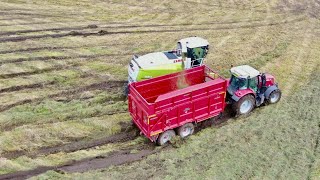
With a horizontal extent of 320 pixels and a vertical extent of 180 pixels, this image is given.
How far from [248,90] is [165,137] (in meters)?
3.92

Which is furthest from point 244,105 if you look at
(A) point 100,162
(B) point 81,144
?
(B) point 81,144

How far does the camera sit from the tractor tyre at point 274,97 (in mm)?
15720

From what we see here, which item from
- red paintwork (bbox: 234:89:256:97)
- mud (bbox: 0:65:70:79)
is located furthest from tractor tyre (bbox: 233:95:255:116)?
mud (bbox: 0:65:70:79)

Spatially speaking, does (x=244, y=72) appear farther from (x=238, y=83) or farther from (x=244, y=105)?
(x=244, y=105)

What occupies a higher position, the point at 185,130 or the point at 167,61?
the point at 167,61

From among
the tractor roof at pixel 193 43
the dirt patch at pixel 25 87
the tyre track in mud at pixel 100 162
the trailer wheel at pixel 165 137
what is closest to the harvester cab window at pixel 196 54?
the tractor roof at pixel 193 43

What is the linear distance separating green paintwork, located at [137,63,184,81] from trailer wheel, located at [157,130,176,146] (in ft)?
10.2

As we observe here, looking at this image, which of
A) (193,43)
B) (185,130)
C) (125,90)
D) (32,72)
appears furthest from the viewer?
(32,72)

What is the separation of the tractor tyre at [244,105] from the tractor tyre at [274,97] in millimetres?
898

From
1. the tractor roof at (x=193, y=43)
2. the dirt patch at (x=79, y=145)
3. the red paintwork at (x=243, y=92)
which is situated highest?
the tractor roof at (x=193, y=43)

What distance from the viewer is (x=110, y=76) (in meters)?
18.8

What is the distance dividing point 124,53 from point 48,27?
622 cm

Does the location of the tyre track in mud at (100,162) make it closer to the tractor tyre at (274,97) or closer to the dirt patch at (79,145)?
the dirt patch at (79,145)

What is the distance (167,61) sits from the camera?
53.5 feet
